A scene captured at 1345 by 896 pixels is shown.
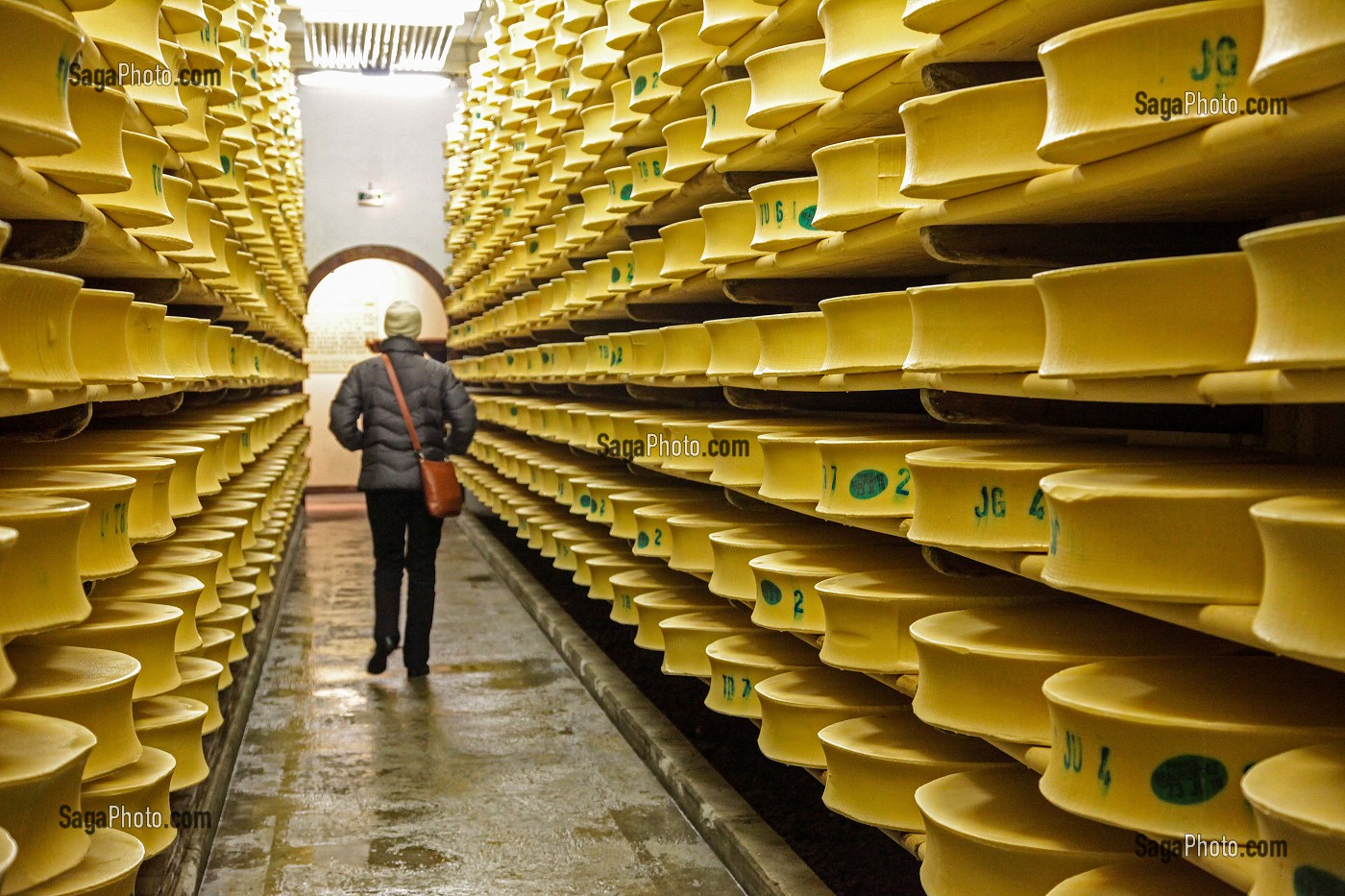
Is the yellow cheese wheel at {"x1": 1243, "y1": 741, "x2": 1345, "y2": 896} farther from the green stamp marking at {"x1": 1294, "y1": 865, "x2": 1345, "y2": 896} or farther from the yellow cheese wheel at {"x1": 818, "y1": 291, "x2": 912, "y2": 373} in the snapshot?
the yellow cheese wheel at {"x1": 818, "y1": 291, "x2": 912, "y2": 373}

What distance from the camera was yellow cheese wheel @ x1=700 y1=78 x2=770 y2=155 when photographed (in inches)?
124

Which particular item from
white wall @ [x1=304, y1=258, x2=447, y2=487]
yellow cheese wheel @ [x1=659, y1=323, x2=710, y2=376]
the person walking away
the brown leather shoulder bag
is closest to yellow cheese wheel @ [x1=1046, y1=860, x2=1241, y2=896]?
yellow cheese wheel @ [x1=659, y1=323, x2=710, y2=376]

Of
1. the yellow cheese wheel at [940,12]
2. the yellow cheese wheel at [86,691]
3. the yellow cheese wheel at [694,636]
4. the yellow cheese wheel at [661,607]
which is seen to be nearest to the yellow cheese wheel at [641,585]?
the yellow cheese wheel at [661,607]

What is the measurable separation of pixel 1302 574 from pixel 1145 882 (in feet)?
1.79

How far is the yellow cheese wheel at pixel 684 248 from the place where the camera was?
3.68 meters

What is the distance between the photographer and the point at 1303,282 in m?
1.23

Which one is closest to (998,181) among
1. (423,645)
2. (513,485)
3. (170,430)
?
(170,430)

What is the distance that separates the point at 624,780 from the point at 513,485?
4.46 meters

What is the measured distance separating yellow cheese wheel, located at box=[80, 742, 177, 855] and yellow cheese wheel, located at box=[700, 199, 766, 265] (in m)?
1.70

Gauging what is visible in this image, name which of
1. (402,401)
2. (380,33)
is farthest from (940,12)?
(380,33)

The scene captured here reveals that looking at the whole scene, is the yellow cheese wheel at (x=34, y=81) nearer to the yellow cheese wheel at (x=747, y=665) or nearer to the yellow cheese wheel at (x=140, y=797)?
the yellow cheese wheel at (x=140, y=797)

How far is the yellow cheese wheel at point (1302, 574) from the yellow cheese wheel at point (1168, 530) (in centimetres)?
12

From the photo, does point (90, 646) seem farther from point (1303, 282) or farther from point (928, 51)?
point (1303, 282)

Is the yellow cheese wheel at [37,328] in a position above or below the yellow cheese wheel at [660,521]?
above
